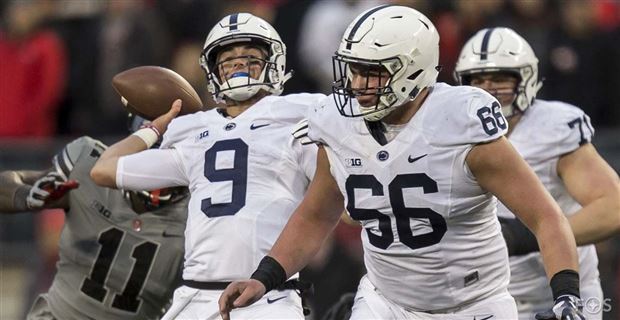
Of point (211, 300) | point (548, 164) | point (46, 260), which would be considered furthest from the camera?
point (46, 260)

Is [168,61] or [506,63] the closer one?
[506,63]

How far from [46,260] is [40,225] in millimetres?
409

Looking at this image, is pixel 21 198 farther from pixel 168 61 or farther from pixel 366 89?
pixel 168 61

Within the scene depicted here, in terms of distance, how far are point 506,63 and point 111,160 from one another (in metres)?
2.02

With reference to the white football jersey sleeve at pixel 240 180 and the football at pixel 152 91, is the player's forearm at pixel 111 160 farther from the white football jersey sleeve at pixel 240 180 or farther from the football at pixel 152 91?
the football at pixel 152 91

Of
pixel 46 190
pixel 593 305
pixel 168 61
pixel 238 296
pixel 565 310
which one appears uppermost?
pixel 565 310

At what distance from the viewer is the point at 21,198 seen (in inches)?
259

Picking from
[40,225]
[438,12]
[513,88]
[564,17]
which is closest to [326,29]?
[438,12]

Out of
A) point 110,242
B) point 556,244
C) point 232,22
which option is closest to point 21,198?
point 110,242

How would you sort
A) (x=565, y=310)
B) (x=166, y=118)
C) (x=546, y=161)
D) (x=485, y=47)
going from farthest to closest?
(x=485, y=47)
(x=546, y=161)
(x=166, y=118)
(x=565, y=310)

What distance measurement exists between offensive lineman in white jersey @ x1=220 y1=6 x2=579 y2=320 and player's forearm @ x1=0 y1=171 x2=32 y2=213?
1499 mm

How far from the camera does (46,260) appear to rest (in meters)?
10.4

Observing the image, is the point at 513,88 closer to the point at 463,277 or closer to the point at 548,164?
the point at 548,164

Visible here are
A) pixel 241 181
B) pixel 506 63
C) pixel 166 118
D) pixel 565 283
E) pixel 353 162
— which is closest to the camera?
pixel 565 283
